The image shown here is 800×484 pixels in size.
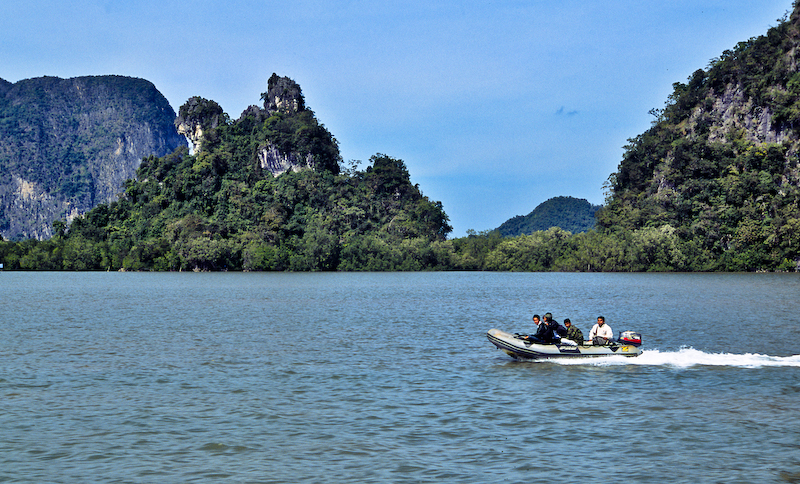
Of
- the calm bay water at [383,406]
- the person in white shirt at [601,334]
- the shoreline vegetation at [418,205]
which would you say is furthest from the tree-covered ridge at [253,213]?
the person in white shirt at [601,334]

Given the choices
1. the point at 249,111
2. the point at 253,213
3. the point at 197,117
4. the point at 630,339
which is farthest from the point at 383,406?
the point at 249,111

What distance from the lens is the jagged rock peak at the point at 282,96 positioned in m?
173

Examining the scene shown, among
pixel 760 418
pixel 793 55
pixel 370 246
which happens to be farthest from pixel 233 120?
pixel 760 418

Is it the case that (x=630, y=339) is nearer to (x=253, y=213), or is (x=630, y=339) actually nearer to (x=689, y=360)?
(x=689, y=360)

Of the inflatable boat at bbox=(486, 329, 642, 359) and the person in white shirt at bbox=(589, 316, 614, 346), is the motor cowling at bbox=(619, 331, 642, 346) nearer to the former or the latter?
the inflatable boat at bbox=(486, 329, 642, 359)

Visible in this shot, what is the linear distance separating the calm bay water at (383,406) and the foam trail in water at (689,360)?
70mm

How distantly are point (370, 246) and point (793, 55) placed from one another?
77666 mm

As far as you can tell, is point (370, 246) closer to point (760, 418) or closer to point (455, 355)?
point (455, 355)

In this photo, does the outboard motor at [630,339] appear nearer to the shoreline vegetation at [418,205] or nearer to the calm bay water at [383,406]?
the calm bay water at [383,406]

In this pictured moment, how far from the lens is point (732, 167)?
109750 mm

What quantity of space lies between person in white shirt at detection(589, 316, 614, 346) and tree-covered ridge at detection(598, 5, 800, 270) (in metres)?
80.1

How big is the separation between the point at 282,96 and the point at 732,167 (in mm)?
106040

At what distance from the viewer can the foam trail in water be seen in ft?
80.4

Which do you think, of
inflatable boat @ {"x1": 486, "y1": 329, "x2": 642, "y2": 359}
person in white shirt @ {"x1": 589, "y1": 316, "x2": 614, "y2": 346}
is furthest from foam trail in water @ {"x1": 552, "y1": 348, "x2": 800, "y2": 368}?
A: person in white shirt @ {"x1": 589, "y1": 316, "x2": 614, "y2": 346}
